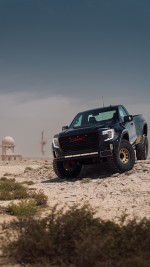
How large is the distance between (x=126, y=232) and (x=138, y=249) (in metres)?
0.38

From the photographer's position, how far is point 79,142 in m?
13.9

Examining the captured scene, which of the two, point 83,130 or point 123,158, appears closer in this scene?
point 83,130

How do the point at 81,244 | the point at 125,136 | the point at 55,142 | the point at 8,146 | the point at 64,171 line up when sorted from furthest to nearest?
1. the point at 8,146
2. the point at 64,171
3. the point at 125,136
4. the point at 55,142
5. the point at 81,244

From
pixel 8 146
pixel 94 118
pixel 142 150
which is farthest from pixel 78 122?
pixel 8 146

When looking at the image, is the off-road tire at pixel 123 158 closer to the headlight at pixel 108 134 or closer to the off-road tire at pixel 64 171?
the headlight at pixel 108 134

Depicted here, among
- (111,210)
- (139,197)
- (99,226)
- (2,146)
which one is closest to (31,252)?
(99,226)

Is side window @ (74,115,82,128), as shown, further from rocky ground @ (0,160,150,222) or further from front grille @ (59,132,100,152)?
rocky ground @ (0,160,150,222)

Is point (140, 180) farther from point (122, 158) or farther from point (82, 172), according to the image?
point (82, 172)

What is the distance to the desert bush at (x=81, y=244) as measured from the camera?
3.84 meters

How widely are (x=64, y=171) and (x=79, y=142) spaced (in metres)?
2.00

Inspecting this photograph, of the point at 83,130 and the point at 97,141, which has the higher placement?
the point at 83,130

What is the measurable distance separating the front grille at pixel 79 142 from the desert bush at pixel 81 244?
8524 millimetres

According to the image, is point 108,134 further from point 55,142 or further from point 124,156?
point 55,142

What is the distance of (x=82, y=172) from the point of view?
16.0 meters
